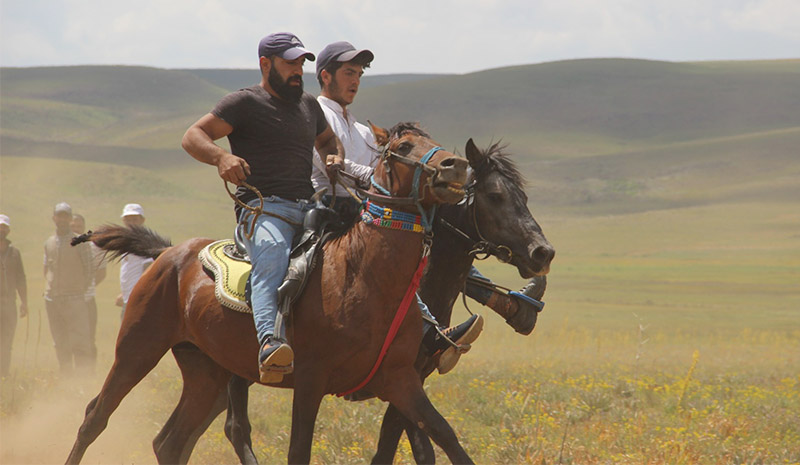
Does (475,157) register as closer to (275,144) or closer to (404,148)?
(404,148)

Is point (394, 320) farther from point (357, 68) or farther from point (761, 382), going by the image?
point (761, 382)

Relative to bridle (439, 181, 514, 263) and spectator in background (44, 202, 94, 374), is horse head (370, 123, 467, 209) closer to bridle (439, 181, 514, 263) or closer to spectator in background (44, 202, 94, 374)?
bridle (439, 181, 514, 263)

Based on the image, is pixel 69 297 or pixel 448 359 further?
pixel 69 297

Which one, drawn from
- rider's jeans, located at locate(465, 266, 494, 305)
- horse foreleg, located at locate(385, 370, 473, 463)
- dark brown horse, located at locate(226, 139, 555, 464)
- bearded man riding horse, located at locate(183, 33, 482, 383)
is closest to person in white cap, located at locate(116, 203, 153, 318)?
dark brown horse, located at locate(226, 139, 555, 464)

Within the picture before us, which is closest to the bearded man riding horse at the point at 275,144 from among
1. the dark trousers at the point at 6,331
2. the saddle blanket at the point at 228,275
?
the saddle blanket at the point at 228,275

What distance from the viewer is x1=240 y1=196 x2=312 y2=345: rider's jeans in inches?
255

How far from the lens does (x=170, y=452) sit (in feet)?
25.8

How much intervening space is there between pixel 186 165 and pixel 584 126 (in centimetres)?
6196

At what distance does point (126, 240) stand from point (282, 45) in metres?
2.50

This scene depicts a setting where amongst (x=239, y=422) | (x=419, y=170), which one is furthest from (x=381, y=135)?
(x=239, y=422)

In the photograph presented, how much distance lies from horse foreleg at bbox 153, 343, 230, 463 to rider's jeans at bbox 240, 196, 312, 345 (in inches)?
58.8

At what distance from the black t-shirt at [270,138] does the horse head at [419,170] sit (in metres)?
0.68

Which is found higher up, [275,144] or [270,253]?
[275,144]

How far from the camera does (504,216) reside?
7359 mm
